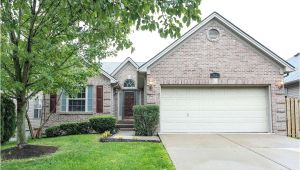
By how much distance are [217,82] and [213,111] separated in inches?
55.8

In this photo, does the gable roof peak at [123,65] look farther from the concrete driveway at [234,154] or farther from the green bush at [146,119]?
the concrete driveway at [234,154]

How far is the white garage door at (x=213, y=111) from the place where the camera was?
1503 cm

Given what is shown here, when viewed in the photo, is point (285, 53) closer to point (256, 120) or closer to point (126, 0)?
point (256, 120)

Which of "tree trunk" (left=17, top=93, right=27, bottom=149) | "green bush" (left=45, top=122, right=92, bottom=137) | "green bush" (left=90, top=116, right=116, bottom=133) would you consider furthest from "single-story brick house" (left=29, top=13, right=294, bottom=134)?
"tree trunk" (left=17, top=93, right=27, bottom=149)

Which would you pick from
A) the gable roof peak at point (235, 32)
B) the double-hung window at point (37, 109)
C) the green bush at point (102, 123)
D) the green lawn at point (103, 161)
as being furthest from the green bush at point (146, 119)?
the double-hung window at point (37, 109)

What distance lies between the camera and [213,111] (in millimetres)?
15102

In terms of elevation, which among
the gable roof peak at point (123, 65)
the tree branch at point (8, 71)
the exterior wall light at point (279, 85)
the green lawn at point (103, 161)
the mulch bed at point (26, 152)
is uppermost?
the gable roof peak at point (123, 65)

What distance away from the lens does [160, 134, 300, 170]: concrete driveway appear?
7742 mm

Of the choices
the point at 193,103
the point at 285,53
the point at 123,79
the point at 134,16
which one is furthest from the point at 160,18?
the point at 285,53

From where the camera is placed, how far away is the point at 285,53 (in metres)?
55.6

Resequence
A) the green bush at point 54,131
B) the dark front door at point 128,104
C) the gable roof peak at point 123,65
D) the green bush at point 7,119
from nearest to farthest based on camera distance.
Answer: the green bush at point 7,119
the green bush at point 54,131
the dark front door at point 128,104
the gable roof peak at point 123,65

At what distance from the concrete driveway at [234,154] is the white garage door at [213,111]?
2.70 meters

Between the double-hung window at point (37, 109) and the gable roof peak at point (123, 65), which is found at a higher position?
the gable roof peak at point (123, 65)

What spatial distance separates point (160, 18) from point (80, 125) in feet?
40.4
